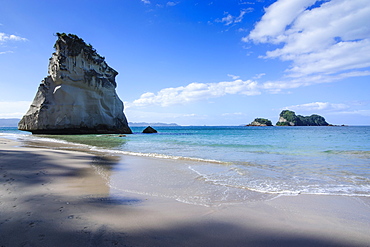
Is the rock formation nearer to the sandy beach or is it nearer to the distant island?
the distant island

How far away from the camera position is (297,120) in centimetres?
14875

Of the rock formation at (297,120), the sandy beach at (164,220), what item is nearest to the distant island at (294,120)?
the rock formation at (297,120)

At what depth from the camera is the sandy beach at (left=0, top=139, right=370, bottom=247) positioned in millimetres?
2658

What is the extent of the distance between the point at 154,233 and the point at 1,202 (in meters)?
3.06

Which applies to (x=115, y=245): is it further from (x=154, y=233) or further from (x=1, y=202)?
(x=1, y=202)

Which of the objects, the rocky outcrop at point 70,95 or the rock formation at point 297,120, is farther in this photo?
the rock formation at point 297,120

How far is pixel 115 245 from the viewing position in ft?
8.04

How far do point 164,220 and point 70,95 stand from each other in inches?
1527

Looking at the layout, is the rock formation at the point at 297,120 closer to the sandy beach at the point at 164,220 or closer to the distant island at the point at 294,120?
the distant island at the point at 294,120

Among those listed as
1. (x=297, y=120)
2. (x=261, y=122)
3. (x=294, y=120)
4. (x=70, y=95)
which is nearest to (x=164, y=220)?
(x=70, y=95)

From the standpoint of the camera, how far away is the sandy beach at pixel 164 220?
105 inches

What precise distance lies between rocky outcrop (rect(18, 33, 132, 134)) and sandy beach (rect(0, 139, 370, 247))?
115 feet

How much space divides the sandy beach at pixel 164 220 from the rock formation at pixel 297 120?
161 meters

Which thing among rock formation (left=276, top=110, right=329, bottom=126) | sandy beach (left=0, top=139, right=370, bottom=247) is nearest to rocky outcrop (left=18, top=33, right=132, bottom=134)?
sandy beach (left=0, top=139, right=370, bottom=247)
